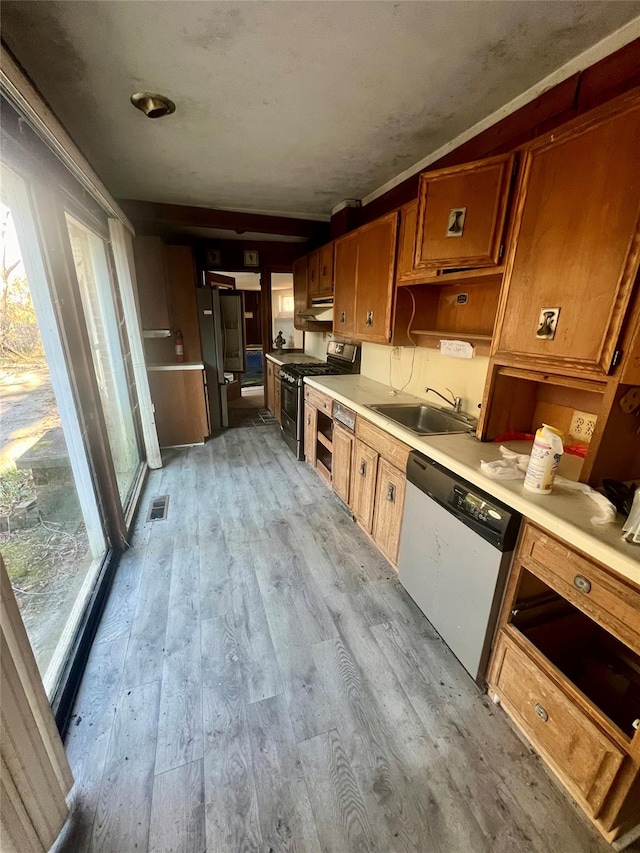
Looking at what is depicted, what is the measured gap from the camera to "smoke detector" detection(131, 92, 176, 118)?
1.62 metres

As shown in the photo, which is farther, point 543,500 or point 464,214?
point 464,214

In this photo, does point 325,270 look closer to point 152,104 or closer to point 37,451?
point 152,104

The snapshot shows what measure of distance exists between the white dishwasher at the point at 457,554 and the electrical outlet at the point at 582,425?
2.08ft

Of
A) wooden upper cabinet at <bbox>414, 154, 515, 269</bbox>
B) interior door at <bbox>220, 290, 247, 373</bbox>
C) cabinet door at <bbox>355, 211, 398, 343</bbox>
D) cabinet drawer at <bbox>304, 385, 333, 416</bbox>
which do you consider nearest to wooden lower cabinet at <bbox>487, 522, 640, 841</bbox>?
wooden upper cabinet at <bbox>414, 154, 515, 269</bbox>

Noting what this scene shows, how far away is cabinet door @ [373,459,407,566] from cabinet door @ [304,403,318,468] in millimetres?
1253

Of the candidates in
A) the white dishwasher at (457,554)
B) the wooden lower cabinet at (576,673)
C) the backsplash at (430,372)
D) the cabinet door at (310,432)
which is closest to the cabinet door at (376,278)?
the backsplash at (430,372)

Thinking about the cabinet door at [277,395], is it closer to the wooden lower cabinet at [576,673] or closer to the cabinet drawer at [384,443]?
the cabinet drawer at [384,443]

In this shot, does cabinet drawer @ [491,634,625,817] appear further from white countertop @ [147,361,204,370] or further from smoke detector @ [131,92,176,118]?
white countertop @ [147,361,204,370]

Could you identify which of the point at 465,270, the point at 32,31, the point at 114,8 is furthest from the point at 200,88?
the point at 465,270

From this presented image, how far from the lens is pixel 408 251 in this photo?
7.13 feet

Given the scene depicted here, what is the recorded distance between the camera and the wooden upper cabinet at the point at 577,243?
1.08 metres

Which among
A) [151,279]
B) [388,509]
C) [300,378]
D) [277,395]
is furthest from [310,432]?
[151,279]

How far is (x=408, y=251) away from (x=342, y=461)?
1.56 m

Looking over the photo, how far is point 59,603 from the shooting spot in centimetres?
163
